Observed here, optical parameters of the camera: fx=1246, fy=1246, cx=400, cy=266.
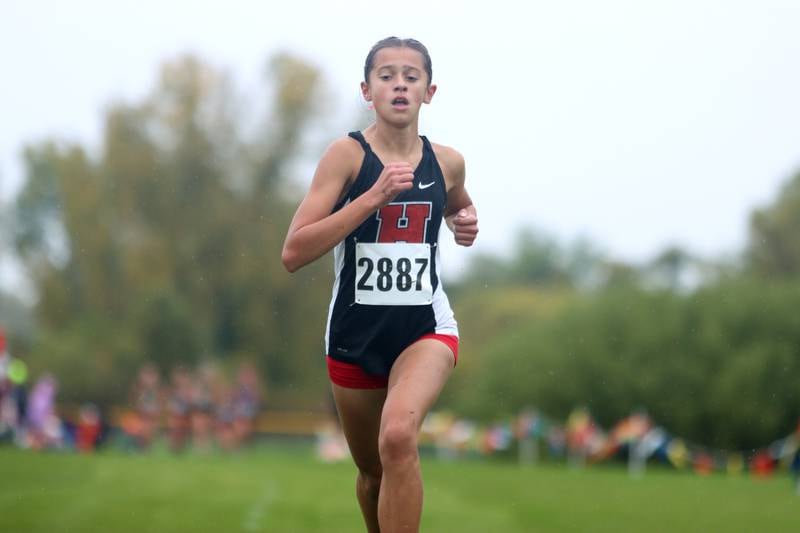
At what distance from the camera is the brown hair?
5.74 m

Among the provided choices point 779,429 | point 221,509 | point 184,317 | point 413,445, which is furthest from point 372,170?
point 184,317

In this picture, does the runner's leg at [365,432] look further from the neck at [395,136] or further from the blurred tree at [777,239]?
the blurred tree at [777,239]

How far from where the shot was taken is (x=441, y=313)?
Result: 227 inches

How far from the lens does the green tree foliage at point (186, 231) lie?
163 feet

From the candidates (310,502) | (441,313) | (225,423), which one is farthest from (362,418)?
(225,423)

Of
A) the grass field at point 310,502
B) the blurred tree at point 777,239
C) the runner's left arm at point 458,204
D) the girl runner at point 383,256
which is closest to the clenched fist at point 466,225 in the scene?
the runner's left arm at point 458,204

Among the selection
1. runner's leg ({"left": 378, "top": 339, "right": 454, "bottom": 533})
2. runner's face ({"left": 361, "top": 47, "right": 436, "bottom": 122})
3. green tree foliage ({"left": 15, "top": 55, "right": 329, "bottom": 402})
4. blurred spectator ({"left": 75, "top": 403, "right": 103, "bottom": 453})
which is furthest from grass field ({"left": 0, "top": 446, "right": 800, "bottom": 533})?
green tree foliage ({"left": 15, "top": 55, "right": 329, "bottom": 402})

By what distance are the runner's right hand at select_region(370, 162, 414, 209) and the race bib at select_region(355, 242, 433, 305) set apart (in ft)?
1.35

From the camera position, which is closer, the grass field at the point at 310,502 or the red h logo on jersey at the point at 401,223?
the red h logo on jersey at the point at 401,223

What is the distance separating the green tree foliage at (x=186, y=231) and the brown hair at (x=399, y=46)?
42875 mm

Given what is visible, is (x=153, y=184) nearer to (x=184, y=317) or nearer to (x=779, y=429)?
(x=184, y=317)

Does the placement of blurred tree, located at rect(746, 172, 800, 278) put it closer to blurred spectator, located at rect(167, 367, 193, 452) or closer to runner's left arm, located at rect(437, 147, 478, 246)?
blurred spectator, located at rect(167, 367, 193, 452)

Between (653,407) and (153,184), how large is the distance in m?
23.5

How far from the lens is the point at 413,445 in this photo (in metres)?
5.18
